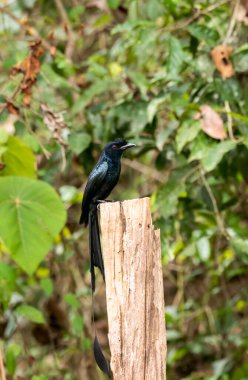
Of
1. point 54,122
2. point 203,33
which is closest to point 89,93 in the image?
point 54,122

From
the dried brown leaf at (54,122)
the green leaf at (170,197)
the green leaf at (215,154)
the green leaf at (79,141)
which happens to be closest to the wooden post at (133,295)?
the green leaf at (215,154)

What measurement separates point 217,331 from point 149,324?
3.49 m

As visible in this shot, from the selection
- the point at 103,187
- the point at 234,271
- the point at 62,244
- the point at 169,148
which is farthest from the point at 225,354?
the point at 103,187

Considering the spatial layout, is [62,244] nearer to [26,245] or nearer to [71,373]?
[71,373]

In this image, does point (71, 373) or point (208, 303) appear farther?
point (208, 303)

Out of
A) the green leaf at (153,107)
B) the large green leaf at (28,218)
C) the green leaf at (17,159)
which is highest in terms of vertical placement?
the green leaf at (153,107)

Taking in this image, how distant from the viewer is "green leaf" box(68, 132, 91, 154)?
15.4 feet

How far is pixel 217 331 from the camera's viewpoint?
246 inches

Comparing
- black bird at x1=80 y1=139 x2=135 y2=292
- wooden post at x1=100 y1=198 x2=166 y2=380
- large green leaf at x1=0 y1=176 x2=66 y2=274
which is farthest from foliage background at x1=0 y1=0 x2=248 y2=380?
wooden post at x1=100 y1=198 x2=166 y2=380

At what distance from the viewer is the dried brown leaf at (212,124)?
159 inches

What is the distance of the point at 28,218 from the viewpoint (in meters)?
4.08

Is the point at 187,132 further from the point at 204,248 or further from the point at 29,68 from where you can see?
the point at 29,68

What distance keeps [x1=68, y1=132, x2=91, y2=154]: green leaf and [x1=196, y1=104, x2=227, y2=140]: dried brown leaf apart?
2.99 feet

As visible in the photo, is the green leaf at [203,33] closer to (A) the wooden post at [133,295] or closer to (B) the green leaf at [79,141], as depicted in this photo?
(B) the green leaf at [79,141]
